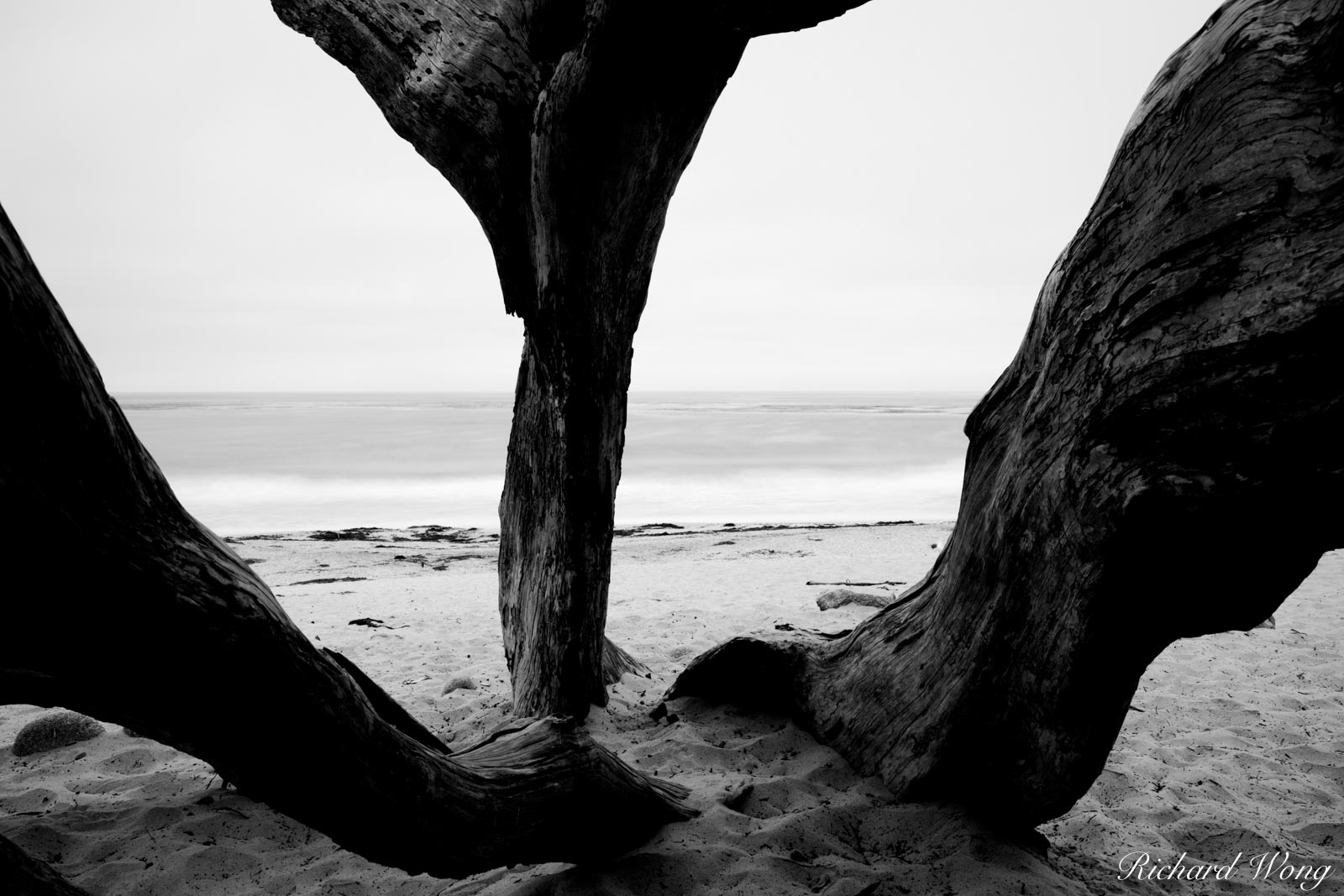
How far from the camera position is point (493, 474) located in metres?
19.8

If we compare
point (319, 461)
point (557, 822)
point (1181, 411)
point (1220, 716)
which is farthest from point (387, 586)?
point (319, 461)

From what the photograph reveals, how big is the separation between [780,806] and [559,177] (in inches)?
90.2

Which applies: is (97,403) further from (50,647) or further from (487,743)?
(487,743)

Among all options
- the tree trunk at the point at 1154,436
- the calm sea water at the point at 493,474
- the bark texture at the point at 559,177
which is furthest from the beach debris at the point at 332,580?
the tree trunk at the point at 1154,436

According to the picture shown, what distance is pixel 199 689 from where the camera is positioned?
1.67m

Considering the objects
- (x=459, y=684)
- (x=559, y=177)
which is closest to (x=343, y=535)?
(x=459, y=684)

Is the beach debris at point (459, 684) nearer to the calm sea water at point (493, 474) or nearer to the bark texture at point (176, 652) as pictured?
the bark texture at point (176, 652)

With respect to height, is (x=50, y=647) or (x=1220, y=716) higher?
(x=50, y=647)

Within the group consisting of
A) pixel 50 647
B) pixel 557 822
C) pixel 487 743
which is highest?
pixel 50 647

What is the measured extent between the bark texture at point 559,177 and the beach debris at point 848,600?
3129mm

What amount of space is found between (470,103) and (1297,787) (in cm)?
405

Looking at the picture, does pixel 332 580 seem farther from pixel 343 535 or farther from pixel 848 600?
pixel 848 600

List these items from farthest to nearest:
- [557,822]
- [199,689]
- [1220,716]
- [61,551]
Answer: [1220,716] → [557,822] → [199,689] → [61,551]

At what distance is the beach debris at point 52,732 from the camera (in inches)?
134
